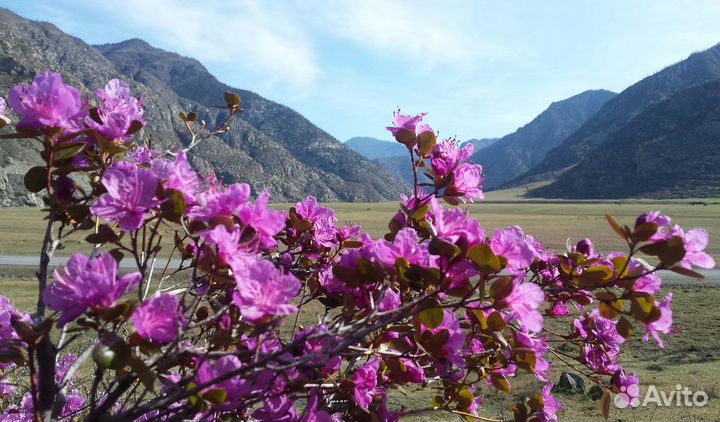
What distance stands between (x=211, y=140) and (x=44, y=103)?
290 ft

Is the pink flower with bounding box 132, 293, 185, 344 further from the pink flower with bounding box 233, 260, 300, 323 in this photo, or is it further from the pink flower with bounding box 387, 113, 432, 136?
the pink flower with bounding box 387, 113, 432, 136

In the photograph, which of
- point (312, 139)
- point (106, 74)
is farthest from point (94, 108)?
point (312, 139)

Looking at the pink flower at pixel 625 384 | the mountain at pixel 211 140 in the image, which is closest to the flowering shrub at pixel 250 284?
the pink flower at pixel 625 384

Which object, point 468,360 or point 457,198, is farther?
point 468,360

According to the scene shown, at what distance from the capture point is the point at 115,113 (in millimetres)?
1181

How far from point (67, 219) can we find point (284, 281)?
75 cm

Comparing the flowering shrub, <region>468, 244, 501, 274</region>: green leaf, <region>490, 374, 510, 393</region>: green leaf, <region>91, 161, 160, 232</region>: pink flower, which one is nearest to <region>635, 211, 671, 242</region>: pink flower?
the flowering shrub

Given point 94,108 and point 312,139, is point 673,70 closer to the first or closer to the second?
point 312,139

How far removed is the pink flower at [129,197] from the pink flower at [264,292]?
272 millimetres

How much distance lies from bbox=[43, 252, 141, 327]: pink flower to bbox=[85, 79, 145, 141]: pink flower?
365 mm

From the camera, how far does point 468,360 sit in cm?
156

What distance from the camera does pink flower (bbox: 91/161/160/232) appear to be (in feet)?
3.17

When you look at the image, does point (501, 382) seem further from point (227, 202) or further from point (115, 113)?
point (115, 113)

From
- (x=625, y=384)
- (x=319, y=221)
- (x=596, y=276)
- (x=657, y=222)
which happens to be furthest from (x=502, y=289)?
(x=625, y=384)
